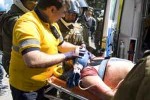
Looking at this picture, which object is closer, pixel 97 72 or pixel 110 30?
pixel 97 72

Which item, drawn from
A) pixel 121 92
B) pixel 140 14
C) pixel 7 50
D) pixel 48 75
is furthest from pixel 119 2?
pixel 121 92

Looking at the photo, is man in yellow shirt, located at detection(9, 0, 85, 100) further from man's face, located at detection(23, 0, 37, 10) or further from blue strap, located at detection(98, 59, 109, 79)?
man's face, located at detection(23, 0, 37, 10)

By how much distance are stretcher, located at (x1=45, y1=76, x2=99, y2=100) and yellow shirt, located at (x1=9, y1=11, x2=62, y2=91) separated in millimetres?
98

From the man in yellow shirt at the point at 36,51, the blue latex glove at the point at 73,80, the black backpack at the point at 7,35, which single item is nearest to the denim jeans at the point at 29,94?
the man in yellow shirt at the point at 36,51

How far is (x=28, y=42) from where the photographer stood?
2633 mm

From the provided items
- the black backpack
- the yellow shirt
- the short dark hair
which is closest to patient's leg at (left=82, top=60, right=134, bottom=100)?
the yellow shirt

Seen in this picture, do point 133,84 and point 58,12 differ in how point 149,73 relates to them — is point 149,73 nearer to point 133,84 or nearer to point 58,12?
point 133,84

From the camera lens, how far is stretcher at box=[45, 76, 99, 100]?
2.59m

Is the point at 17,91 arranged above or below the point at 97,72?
below

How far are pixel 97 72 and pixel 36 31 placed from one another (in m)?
0.53

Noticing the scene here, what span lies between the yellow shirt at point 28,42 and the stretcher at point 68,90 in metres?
0.10

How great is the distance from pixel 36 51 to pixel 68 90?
1.21 ft

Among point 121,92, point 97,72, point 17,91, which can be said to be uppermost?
point 121,92

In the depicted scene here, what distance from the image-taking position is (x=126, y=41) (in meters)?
4.91
